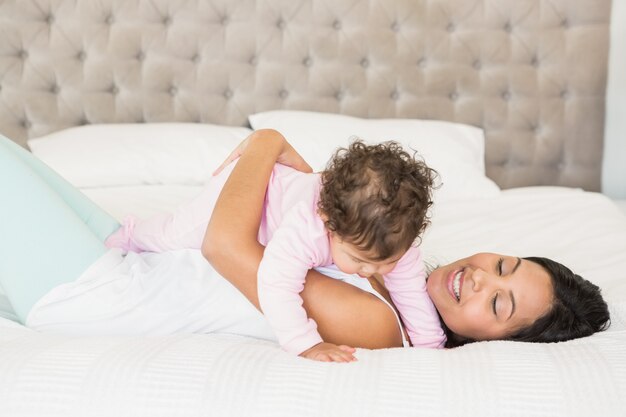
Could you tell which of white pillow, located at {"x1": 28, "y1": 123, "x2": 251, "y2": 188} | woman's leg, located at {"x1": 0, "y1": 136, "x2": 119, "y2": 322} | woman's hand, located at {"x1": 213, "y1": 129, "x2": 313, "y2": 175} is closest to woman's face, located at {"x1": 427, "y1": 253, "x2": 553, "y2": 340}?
woman's hand, located at {"x1": 213, "y1": 129, "x2": 313, "y2": 175}

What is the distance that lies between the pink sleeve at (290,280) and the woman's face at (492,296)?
32cm

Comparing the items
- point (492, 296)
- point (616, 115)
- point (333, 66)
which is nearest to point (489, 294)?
point (492, 296)

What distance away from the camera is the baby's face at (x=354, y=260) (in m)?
1.10

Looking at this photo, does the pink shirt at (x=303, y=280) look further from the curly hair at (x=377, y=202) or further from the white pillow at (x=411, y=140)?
the white pillow at (x=411, y=140)

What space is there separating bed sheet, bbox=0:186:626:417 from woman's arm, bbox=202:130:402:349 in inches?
4.2

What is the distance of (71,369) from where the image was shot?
98cm

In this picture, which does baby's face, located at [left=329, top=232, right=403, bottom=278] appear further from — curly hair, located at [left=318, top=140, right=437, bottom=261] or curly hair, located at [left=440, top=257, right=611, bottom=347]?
curly hair, located at [left=440, top=257, right=611, bottom=347]

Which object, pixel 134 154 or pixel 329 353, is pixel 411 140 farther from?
pixel 329 353

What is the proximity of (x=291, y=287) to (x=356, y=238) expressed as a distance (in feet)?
0.50

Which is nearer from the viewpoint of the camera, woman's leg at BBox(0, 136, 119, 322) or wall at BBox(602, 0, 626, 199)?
woman's leg at BBox(0, 136, 119, 322)

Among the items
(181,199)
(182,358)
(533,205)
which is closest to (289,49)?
(181,199)

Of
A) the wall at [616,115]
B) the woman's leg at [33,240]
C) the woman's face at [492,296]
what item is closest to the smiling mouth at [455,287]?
the woman's face at [492,296]

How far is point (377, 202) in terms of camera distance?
105 cm

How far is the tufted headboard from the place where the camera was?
8.55 ft
